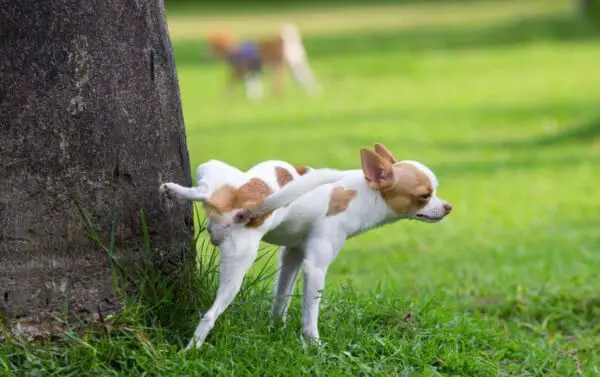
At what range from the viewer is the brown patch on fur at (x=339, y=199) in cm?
513

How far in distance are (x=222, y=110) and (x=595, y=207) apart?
35.2 feet

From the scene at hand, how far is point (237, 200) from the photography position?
485 cm

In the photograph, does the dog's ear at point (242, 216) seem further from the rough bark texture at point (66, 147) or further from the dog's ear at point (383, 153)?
the dog's ear at point (383, 153)

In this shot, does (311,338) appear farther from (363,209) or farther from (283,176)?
(283,176)

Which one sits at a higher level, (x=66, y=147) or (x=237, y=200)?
(x=66, y=147)

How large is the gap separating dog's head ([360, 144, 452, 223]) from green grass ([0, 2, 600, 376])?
0.61 m

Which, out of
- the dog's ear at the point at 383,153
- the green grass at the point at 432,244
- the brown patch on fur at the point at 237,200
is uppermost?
the dog's ear at the point at 383,153

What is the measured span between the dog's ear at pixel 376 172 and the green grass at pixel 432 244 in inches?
26.9

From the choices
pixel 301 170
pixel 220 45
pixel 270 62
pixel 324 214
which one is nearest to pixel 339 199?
pixel 324 214

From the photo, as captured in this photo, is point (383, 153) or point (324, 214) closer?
point (324, 214)

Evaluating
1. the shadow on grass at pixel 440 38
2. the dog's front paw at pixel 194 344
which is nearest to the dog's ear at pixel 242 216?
the dog's front paw at pixel 194 344

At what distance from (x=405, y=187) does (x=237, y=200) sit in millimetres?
752

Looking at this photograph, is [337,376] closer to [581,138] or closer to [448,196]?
[448,196]

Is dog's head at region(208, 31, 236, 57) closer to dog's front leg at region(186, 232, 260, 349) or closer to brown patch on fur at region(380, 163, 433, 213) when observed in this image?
brown patch on fur at region(380, 163, 433, 213)
